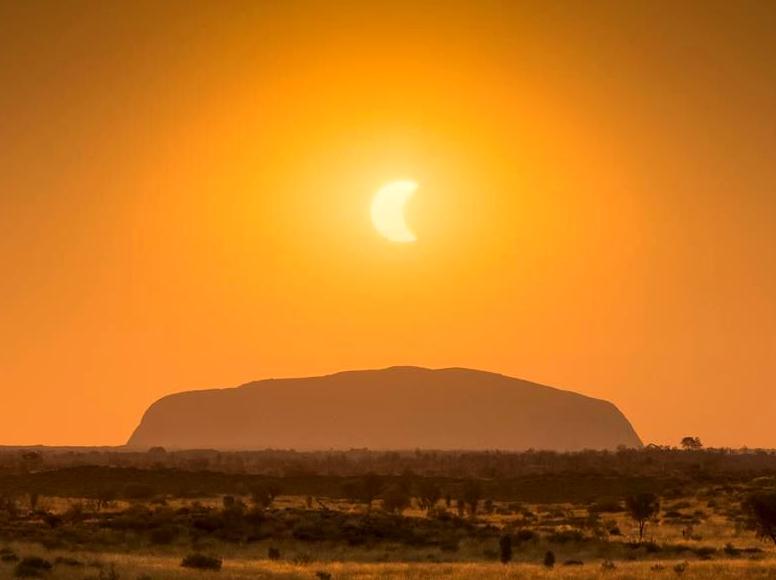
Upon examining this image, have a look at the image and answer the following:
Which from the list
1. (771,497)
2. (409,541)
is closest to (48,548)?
(409,541)

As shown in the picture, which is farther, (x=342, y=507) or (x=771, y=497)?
(x=342, y=507)

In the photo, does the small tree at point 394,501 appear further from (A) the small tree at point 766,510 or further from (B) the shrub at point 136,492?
(A) the small tree at point 766,510

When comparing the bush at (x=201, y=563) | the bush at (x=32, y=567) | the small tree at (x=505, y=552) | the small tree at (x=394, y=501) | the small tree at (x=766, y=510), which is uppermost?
the small tree at (x=394, y=501)

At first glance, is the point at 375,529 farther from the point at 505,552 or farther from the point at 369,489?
the point at 369,489

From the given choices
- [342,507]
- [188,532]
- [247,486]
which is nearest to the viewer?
[188,532]

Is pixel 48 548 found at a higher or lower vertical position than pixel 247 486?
lower

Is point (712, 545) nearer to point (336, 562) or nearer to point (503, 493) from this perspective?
point (336, 562)

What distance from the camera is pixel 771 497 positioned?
64.2 meters

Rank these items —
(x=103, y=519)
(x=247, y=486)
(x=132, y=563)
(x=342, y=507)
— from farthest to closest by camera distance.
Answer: (x=247, y=486) → (x=342, y=507) → (x=103, y=519) → (x=132, y=563)

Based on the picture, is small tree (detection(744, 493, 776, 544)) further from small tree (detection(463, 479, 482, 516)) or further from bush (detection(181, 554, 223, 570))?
small tree (detection(463, 479, 482, 516))

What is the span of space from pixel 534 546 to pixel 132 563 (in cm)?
2115

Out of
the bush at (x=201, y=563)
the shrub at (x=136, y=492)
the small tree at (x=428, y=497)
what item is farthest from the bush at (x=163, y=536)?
the shrub at (x=136, y=492)

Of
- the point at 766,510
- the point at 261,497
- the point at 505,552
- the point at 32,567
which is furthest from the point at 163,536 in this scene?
the point at 766,510

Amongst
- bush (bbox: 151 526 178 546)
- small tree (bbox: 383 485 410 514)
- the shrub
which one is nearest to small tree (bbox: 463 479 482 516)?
small tree (bbox: 383 485 410 514)
